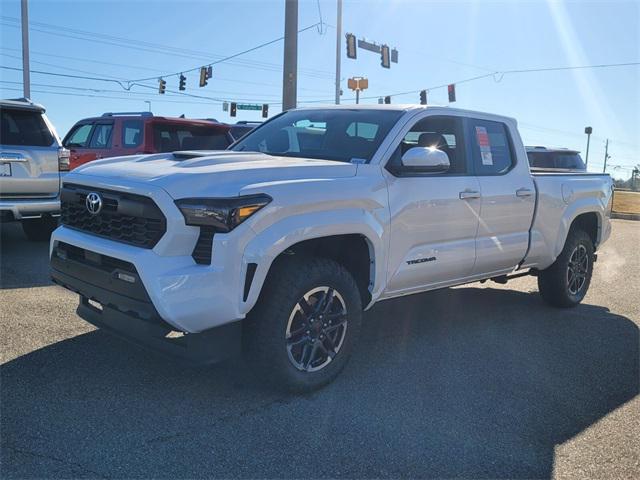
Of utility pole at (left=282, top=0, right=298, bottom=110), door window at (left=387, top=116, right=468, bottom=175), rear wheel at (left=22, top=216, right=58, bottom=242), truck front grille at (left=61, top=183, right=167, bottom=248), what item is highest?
utility pole at (left=282, top=0, right=298, bottom=110)

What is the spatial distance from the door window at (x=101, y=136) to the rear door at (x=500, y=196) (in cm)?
810

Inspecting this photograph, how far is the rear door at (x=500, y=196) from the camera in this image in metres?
5.02

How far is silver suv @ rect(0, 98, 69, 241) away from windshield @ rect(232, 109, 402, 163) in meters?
3.51

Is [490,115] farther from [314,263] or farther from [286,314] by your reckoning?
[286,314]

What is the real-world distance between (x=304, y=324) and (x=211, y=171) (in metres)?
1.11

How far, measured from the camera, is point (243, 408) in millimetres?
3520

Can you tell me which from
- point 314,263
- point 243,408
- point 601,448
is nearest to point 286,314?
point 314,263

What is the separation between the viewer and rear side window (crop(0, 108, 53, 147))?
7.33 m

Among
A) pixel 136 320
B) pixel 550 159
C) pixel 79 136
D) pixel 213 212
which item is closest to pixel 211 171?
pixel 213 212

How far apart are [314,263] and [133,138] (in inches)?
324

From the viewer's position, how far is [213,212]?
324cm

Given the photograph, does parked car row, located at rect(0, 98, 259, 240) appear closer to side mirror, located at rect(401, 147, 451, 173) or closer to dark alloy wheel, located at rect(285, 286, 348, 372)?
dark alloy wheel, located at rect(285, 286, 348, 372)

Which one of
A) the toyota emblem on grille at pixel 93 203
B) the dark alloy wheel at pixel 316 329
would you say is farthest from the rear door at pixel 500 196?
the toyota emblem on grille at pixel 93 203

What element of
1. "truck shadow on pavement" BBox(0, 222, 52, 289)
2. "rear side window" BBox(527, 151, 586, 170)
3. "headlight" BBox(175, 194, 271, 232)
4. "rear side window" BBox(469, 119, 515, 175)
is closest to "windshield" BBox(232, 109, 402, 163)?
"rear side window" BBox(469, 119, 515, 175)
